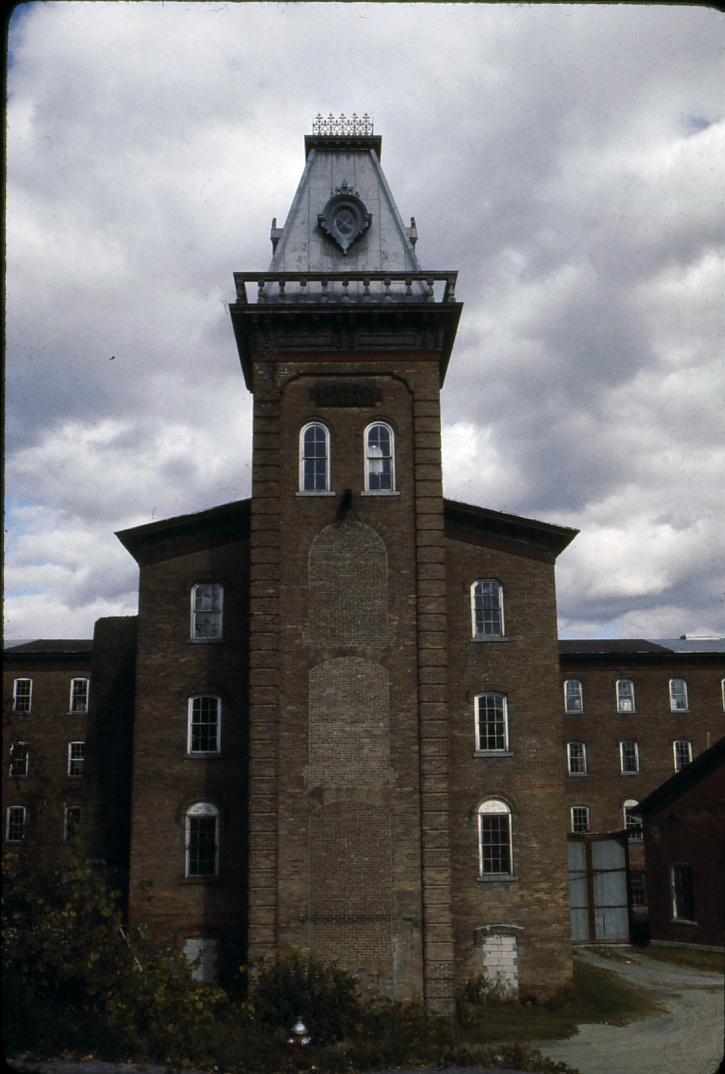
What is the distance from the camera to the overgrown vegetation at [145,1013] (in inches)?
593

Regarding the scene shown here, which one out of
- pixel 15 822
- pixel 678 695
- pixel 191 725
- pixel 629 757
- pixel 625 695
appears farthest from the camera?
pixel 678 695

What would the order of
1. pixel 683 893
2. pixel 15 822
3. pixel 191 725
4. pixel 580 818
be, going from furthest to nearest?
1. pixel 15 822
2. pixel 580 818
3. pixel 191 725
4. pixel 683 893

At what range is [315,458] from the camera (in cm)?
2291

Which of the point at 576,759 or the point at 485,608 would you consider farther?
the point at 576,759

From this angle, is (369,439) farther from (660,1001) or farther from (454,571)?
(660,1001)

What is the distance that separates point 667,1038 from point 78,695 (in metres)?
33.5

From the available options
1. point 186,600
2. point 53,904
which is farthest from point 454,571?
point 53,904

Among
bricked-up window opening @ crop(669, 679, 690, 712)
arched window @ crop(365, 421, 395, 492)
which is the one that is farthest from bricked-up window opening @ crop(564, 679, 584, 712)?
arched window @ crop(365, 421, 395, 492)

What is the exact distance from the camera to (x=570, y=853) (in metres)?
30.2

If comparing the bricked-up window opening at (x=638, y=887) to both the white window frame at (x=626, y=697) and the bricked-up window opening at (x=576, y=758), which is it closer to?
the bricked-up window opening at (x=576, y=758)

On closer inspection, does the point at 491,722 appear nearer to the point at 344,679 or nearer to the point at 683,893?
the point at 344,679

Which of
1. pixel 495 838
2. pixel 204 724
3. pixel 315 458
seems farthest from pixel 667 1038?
pixel 315 458

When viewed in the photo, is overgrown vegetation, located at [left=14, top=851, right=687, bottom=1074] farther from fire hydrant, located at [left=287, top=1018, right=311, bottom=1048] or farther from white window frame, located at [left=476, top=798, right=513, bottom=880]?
white window frame, located at [left=476, top=798, right=513, bottom=880]

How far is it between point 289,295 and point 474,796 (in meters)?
13.2
